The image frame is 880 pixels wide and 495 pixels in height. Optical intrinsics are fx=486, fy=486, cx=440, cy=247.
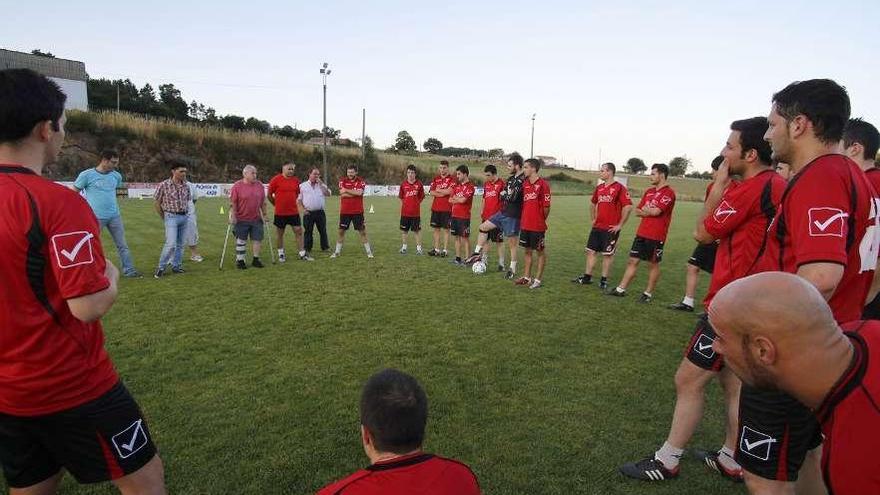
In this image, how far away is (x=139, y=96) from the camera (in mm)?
65500

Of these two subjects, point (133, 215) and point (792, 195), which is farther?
point (133, 215)

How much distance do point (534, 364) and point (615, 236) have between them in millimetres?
4716

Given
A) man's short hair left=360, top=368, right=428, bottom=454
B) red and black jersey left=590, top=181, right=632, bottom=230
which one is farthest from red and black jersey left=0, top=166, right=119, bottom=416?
red and black jersey left=590, top=181, right=632, bottom=230

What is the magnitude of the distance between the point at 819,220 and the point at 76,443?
10.8 ft

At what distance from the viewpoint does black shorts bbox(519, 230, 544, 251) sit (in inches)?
354

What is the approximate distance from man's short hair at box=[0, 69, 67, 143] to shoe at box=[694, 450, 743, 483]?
4.39 metres

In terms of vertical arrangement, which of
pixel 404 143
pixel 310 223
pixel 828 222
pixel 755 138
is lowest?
pixel 310 223

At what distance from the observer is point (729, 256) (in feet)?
11.0

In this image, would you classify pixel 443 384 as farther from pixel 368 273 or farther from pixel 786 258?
pixel 368 273

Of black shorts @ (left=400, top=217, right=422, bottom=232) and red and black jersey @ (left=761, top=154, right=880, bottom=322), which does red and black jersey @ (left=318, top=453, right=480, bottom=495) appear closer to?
red and black jersey @ (left=761, top=154, right=880, bottom=322)

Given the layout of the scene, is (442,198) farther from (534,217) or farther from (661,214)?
(661,214)

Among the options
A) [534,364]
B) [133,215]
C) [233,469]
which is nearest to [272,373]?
[233,469]

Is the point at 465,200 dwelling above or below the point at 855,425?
above

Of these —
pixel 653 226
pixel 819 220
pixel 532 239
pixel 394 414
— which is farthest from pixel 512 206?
pixel 394 414
